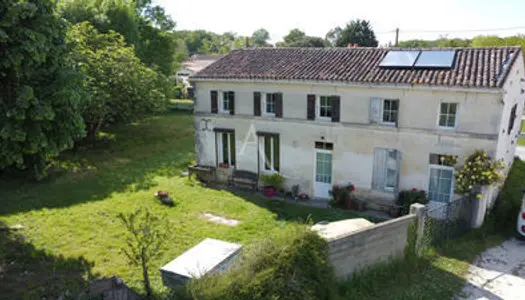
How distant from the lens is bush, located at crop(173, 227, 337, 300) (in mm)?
8000

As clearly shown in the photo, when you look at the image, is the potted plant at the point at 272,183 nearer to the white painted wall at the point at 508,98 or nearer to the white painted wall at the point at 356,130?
the white painted wall at the point at 356,130

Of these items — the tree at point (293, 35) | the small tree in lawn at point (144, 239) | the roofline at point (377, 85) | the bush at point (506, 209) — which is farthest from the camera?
the tree at point (293, 35)

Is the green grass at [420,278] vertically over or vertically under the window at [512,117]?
under

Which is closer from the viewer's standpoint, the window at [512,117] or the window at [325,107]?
the window at [512,117]

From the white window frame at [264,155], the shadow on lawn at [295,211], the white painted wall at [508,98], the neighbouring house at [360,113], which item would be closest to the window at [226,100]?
the neighbouring house at [360,113]

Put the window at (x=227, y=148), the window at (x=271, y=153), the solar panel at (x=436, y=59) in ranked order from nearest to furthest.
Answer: the solar panel at (x=436, y=59), the window at (x=271, y=153), the window at (x=227, y=148)

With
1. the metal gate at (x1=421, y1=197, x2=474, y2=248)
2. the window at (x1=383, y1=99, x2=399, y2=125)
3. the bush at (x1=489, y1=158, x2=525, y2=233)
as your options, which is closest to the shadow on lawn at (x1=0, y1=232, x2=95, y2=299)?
the metal gate at (x1=421, y1=197, x2=474, y2=248)

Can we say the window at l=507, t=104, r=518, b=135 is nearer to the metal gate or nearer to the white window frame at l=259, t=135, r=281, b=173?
the metal gate

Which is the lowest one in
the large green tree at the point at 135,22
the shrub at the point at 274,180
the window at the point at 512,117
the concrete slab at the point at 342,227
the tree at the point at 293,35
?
the shrub at the point at 274,180

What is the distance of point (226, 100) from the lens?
20.1 m

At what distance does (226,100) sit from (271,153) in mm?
3547

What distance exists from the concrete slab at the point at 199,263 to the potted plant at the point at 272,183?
27.3 feet

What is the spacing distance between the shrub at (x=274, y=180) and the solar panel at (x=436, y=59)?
759cm

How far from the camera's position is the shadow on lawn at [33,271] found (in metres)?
10.3
